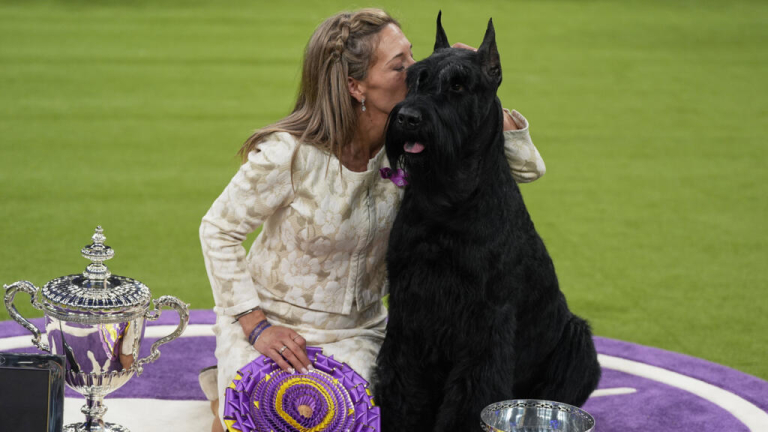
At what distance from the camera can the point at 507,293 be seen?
2402 mm

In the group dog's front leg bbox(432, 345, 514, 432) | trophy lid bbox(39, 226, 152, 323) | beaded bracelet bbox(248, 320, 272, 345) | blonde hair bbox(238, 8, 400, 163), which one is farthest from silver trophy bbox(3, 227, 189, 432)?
dog's front leg bbox(432, 345, 514, 432)

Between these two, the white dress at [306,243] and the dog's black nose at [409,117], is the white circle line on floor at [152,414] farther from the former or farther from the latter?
the dog's black nose at [409,117]

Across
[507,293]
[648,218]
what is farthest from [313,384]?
[648,218]

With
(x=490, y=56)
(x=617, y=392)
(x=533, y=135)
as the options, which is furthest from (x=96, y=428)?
(x=533, y=135)

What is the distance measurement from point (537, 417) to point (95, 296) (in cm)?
122

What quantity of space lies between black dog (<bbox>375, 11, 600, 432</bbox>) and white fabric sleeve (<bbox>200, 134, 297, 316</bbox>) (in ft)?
1.23

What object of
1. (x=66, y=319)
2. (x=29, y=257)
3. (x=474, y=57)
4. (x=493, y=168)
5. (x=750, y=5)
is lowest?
(x=29, y=257)

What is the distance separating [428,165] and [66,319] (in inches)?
42.9

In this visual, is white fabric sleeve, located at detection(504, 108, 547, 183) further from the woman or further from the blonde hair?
the blonde hair

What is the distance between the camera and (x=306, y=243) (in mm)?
2703

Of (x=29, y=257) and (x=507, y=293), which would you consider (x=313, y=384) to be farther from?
(x=29, y=257)

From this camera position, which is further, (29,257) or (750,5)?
(750,5)

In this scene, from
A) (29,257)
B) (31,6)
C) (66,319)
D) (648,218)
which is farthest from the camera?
(31,6)

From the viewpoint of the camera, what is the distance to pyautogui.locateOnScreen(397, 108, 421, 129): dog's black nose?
6.92 feet
